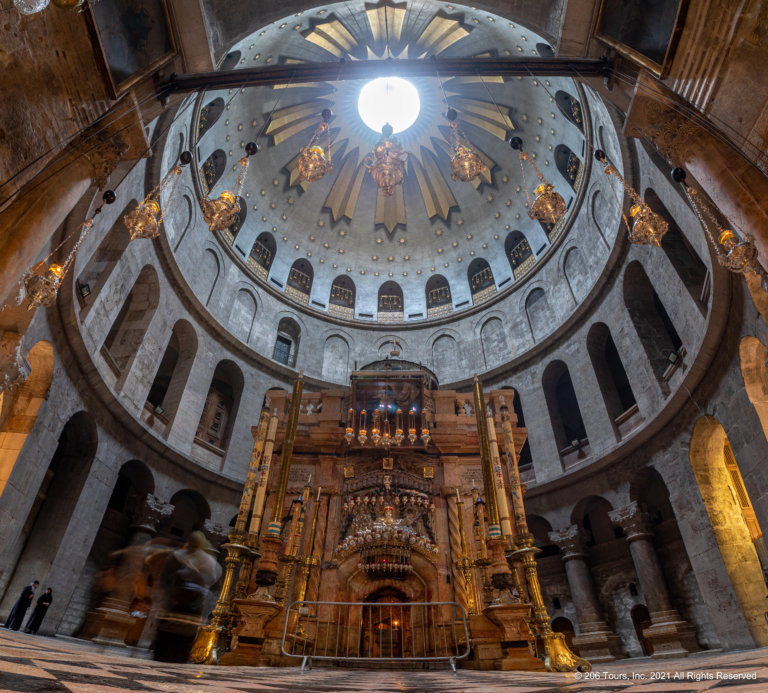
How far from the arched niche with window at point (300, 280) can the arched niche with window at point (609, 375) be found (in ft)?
47.1

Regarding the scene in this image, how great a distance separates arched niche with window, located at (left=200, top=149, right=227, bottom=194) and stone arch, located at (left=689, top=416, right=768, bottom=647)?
64.3 feet

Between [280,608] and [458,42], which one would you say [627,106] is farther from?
[458,42]

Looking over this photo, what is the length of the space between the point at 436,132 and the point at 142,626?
25943 mm

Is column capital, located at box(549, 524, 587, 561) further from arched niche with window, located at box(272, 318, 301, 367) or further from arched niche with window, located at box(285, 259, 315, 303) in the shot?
arched niche with window, located at box(285, 259, 315, 303)

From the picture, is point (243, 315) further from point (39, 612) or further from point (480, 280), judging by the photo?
point (39, 612)

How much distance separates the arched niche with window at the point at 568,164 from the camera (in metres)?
19.2

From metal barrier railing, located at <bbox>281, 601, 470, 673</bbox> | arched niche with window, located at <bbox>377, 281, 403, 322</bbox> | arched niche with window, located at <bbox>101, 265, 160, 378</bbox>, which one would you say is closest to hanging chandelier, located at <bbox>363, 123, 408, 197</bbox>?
arched niche with window, located at <bbox>101, 265, 160, 378</bbox>

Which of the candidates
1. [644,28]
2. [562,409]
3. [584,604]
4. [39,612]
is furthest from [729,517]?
[39,612]

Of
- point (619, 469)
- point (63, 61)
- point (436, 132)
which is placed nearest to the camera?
point (63, 61)

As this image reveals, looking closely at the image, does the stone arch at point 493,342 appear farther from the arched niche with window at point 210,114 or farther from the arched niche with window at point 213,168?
the arched niche with window at point 210,114

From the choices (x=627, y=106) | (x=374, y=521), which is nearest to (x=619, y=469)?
(x=374, y=521)

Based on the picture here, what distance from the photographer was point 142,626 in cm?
466

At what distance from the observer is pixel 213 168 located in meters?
19.4

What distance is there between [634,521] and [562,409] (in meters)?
6.44
